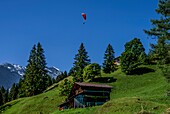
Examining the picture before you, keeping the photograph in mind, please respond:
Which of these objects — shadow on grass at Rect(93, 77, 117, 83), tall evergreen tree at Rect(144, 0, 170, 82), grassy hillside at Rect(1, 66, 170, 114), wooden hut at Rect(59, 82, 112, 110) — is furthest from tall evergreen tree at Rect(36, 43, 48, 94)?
tall evergreen tree at Rect(144, 0, 170, 82)

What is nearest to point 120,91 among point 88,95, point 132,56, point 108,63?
point 88,95

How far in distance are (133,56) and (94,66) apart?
13447 millimetres

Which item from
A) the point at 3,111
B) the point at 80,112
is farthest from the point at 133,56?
the point at 80,112

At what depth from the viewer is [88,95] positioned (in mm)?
69312

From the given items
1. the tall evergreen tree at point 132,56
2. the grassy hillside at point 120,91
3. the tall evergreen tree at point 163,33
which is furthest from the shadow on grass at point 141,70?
the tall evergreen tree at point 163,33

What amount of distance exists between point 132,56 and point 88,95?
3833 centimetres

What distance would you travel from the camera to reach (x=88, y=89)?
6950 centimetres

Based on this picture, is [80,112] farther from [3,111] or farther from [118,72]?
[118,72]

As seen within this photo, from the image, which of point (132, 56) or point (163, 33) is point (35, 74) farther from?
point (163, 33)

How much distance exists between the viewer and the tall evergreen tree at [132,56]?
337 ft

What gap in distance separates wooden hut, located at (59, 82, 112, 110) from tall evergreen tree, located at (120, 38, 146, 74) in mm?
32190

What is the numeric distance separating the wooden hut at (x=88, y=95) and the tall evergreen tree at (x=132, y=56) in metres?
32.2

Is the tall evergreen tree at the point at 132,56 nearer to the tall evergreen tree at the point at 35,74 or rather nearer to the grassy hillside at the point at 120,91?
the grassy hillside at the point at 120,91

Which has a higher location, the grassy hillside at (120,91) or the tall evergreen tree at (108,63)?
the tall evergreen tree at (108,63)
